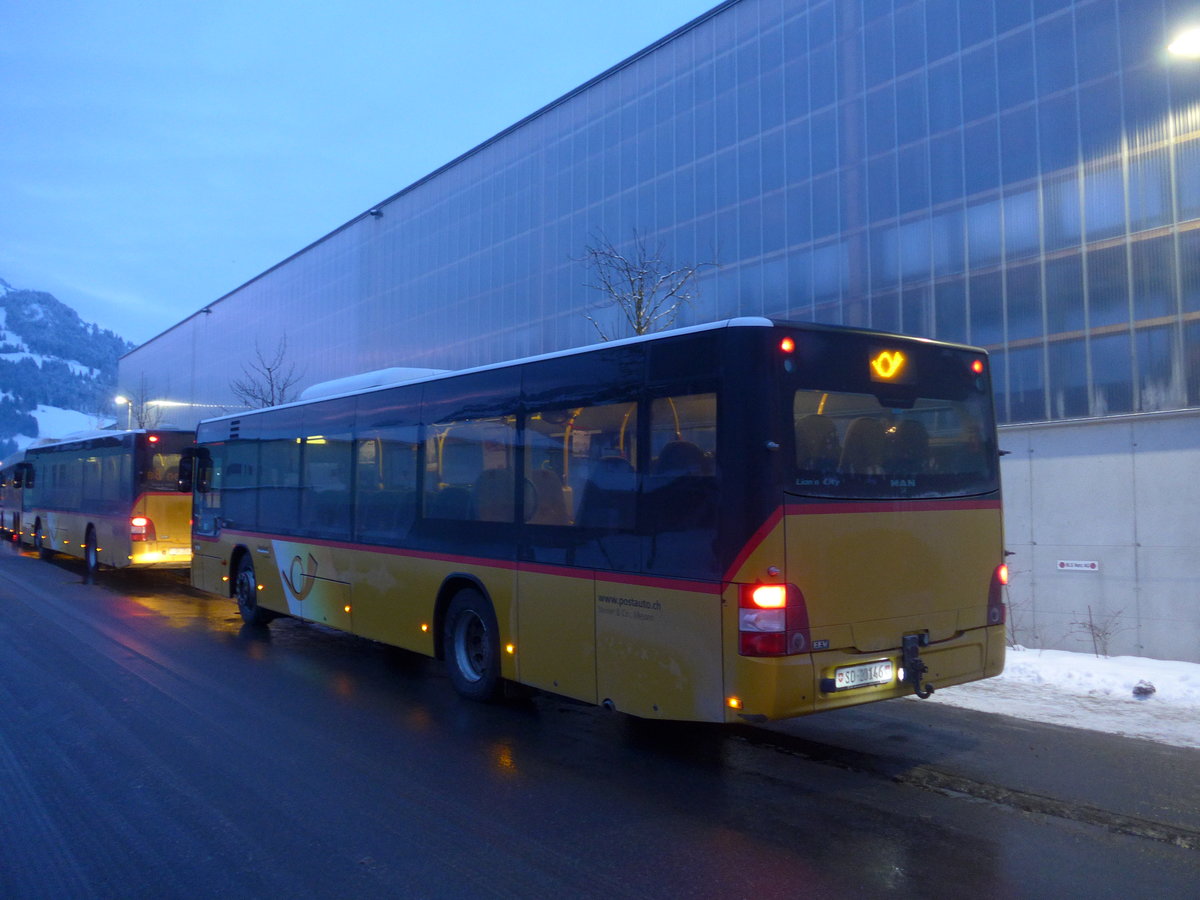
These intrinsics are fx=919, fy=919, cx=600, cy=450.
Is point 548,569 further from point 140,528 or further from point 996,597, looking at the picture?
point 140,528

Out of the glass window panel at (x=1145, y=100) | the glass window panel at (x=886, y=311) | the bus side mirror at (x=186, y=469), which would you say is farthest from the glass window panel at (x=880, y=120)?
the bus side mirror at (x=186, y=469)

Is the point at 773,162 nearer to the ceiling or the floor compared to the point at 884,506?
nearer to the ceiling

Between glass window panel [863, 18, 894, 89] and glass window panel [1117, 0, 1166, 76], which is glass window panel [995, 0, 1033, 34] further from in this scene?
glass window panel [863, 18, 894, 89]

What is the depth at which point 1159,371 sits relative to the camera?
1104 centimetres

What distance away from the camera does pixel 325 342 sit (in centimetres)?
3488

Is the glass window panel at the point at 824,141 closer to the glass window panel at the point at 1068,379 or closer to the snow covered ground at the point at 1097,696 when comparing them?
the glass window panel at the point at 1068,379

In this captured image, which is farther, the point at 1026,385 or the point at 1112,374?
the point at 1026,385

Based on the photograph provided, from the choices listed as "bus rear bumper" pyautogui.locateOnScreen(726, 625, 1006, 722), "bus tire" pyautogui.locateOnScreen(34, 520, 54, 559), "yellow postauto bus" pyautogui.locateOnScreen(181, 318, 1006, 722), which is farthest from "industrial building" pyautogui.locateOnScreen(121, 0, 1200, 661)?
"bus tire" pyautogui.locateOnScreen(34, 520, 54, 559)

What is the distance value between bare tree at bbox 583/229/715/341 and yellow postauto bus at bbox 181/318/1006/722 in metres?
9.23

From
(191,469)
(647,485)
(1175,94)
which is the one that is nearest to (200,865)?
(647,485)

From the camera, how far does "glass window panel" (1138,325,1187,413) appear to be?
1088 centimetres

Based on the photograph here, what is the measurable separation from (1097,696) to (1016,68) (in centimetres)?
905

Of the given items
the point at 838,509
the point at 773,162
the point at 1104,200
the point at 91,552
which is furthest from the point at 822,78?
the point at 91,552

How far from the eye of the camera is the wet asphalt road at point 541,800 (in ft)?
14.5
